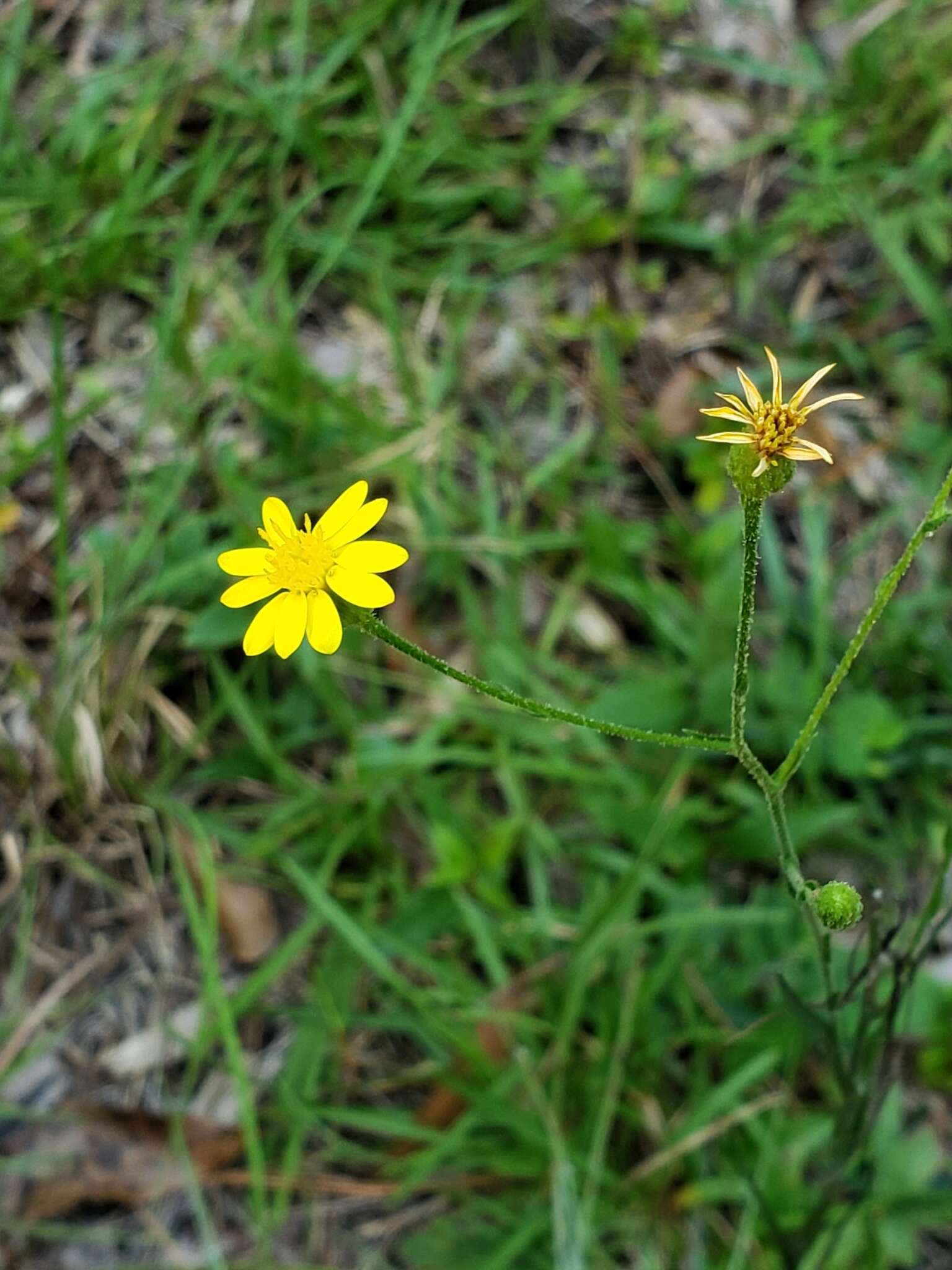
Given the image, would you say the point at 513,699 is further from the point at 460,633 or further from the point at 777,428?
the point at 460,633

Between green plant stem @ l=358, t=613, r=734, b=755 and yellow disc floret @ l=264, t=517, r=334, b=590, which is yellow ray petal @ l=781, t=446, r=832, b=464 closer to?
green plant stem @ l=358, t=613, r=734, b=755

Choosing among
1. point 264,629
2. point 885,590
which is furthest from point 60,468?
point 885,590

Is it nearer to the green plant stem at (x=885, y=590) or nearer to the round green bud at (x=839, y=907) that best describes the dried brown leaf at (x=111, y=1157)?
the round green bud at (x=839, y=907)

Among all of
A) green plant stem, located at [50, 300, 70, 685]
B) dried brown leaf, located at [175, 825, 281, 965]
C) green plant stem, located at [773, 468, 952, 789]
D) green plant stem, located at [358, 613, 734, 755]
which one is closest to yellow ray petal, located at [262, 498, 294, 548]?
green plant stem, located at [358, 613, 734, 755]

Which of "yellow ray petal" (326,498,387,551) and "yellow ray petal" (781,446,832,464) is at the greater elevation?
"yellow ray petal" (781,446,832,464)

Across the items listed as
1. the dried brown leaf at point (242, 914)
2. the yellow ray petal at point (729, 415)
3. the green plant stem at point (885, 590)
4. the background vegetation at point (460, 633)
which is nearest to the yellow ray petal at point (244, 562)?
the yellow ray petal at point (729, 415)
